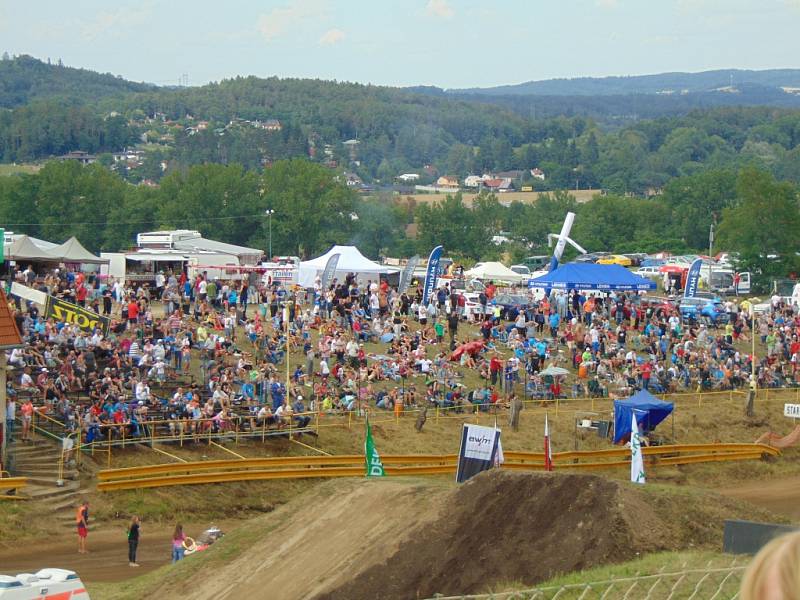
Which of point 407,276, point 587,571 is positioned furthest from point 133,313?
point 587,571

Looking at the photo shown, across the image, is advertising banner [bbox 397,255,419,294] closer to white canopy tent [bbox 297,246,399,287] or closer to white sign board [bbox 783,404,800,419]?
white canopy tent [bbox 297,246,399,287]

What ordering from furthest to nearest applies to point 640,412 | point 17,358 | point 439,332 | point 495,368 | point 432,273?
point 432,273, point 439,332, point 495,368, point 640,412, point 17,358

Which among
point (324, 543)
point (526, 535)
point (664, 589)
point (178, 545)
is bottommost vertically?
point (178, 545)

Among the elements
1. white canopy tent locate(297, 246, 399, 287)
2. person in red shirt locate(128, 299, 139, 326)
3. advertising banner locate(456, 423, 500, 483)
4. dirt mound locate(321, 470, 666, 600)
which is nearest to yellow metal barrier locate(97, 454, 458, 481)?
advertising banner locate(456, 423, 500, 483)

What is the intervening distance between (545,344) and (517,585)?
23.8 metres

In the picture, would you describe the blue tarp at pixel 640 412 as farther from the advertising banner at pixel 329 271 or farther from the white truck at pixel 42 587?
the white truck at pixel 42 587

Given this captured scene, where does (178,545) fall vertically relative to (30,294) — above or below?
A: below

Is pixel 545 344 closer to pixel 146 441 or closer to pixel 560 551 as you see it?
pixel 146 441

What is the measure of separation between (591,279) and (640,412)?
11715 mm

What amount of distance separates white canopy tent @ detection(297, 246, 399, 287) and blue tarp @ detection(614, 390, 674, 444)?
1460 cm

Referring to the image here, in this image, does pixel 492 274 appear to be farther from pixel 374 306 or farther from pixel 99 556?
pixel 99 556

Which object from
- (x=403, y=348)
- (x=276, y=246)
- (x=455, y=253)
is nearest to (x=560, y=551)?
(x=403, y=348)

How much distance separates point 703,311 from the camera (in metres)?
50.8

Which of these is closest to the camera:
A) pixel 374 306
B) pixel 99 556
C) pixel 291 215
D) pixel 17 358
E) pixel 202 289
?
pixel 99 556
